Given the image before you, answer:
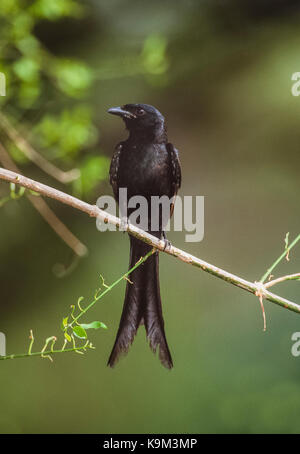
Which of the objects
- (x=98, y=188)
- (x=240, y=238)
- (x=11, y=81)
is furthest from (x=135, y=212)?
(x=11, y=81)

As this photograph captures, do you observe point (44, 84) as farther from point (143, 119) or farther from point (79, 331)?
point (79, 331)

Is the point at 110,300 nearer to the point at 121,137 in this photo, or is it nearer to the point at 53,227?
the point at 53,227

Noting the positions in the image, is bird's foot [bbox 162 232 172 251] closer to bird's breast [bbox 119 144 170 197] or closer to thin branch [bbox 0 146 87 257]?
bird's breast [bbox 119 144 170 197]

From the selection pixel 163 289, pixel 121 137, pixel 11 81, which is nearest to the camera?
pixel 11 81

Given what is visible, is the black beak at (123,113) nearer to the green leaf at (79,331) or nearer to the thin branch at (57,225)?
the thin branch at (57,225)

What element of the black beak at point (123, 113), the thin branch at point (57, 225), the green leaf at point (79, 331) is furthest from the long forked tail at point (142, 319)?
the black beak at point (123, 113)

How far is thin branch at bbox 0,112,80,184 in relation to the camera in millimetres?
1430

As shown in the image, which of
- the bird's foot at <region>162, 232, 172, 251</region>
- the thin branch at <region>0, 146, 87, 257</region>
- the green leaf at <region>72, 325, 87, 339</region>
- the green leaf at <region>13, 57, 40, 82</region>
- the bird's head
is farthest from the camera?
the thin branch at <region>0, 146, 87, 257</region>

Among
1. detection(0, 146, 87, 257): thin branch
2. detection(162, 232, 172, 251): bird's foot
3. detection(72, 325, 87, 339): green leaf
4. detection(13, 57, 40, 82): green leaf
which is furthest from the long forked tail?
detection(13, 57, 40, 82): green leaf

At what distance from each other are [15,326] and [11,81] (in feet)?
2.50

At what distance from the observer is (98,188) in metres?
1.72

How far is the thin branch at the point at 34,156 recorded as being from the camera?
4.69ft

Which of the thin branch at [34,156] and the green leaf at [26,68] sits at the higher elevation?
the green leaf at [26,68]

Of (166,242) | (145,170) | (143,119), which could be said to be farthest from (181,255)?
(143,119)
